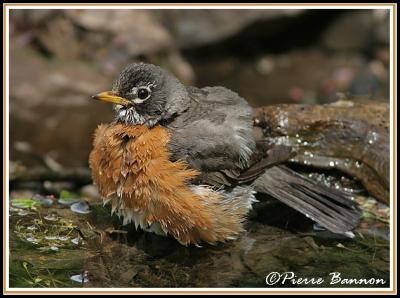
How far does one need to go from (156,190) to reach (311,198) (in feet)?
6.68

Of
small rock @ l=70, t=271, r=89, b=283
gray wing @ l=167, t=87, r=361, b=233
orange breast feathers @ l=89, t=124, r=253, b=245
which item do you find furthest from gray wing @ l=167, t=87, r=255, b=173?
small rock @ l=70, t=271, r=89, b=283

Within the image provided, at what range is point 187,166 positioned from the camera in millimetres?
6941

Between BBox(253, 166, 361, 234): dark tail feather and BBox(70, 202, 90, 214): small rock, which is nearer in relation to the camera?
BBox(253, 166, 361, 234): dark tail feather

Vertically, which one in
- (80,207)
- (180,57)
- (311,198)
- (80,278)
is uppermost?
(180,57)

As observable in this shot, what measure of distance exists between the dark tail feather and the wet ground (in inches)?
7.0

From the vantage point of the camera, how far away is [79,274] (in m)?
6.43

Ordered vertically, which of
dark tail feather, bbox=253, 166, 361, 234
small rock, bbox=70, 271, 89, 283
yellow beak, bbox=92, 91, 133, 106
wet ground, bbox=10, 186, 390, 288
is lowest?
small rock, bbox=70, 271, 89, 283

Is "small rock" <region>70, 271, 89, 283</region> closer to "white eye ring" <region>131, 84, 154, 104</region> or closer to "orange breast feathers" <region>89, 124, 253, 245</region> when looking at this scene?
"orange breast feathers" <region>89, 124, 253, 245</region>

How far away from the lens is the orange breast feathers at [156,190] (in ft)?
22.4

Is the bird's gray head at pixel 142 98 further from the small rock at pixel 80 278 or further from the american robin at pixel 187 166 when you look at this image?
the small rock at pixel 80 278

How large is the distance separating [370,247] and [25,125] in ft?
22.9

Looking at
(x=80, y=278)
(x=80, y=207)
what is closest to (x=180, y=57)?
(x=80, y=207)

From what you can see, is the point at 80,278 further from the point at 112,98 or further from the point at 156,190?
the point at 112,98

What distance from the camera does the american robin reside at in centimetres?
686
